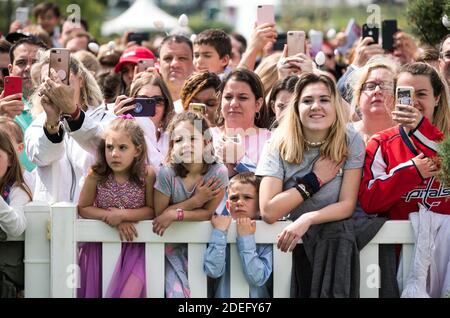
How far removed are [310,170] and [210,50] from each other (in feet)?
9.59

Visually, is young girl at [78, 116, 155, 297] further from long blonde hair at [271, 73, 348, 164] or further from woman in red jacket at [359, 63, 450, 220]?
woman in red jacket at [359, 63, 450, 220]

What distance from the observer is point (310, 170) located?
5910 mm

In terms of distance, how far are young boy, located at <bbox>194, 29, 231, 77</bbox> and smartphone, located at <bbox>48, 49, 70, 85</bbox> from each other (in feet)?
8.09

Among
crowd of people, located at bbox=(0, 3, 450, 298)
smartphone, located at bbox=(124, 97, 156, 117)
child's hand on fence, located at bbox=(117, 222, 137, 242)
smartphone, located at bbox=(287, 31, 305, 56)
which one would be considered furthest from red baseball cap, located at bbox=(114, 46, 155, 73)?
child's hand on fence, located at bbox=(117, 222, 137, 242)

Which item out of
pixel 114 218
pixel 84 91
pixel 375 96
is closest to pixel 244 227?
pixel 114 218

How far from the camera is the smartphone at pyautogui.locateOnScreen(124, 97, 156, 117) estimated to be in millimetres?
6746

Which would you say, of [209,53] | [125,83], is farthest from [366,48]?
[125,83]

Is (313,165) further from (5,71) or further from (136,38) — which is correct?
(136,38)

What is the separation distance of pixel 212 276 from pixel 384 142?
1167mm

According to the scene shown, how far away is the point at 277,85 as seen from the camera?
7.29 metres

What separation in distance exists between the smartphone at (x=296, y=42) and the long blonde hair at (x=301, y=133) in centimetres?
166

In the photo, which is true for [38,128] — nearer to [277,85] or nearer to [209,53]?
[277,85]

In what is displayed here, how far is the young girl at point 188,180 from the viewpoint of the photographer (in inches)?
225

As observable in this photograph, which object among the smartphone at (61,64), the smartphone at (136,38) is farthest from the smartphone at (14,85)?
the smartphone at (136,38)
